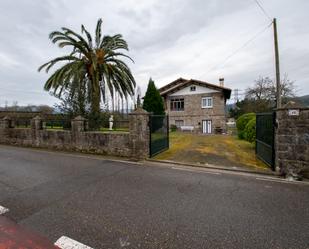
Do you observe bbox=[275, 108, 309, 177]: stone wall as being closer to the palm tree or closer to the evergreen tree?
the palm tree

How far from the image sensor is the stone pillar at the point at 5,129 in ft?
41.3

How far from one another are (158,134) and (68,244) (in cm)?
637

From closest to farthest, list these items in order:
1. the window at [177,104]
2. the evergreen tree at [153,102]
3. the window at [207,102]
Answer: the evergreen tree at [153,102] → the window at [207,102] → the window at [177,104]

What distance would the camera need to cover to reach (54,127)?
11.5 meters

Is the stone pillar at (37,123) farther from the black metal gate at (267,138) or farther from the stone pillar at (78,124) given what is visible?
the black metal gate at (267,138)

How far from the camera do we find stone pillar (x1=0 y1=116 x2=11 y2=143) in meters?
12.6

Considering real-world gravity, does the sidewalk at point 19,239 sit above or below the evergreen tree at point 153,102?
below

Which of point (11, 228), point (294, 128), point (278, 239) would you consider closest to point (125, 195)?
point (11, 228)

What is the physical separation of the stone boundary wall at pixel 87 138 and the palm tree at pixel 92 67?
366cm

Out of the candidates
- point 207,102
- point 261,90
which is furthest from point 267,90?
point 207,102

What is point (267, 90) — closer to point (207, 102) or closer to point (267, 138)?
point (207, 102)

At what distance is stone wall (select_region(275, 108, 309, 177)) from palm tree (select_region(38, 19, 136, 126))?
10.7 meters

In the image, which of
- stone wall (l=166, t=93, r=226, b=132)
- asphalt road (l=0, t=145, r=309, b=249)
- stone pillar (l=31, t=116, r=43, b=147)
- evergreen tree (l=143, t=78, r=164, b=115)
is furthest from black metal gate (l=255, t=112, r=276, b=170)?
stone wall (l=166, t=93, r=226, b=132)

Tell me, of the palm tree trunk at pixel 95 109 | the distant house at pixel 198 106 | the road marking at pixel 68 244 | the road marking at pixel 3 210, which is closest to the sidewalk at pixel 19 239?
the road marking at pixel 68 244
